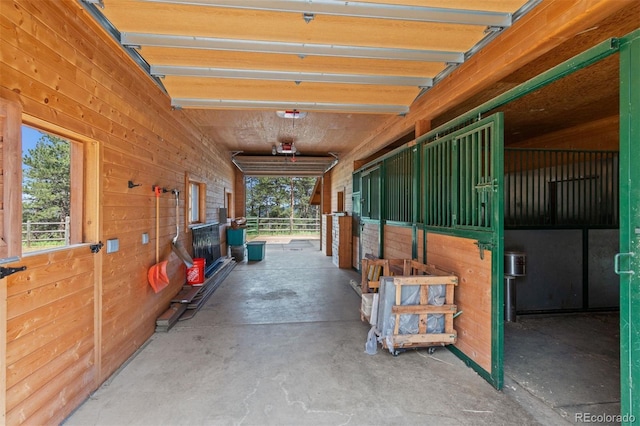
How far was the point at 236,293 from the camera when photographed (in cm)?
520

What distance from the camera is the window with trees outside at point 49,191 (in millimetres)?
1879

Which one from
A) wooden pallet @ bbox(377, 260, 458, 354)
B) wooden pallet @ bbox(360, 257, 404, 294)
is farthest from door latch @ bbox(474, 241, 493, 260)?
wooden pallet @ bbox(360, 257, 404, 294)

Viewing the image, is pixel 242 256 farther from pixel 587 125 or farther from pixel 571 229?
pixel 587 125

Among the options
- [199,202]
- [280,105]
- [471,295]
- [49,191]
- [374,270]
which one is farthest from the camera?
[199,202]

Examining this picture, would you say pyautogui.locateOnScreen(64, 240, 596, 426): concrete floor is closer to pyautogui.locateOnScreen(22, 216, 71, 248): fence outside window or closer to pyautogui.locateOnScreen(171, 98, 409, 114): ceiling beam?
pyautogui.locateOnScreen(22, 216, 71, 248): fence outside window

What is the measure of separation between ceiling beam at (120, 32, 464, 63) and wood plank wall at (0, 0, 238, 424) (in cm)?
40

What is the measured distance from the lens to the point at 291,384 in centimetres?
246

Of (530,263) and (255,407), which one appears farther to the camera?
(530,263)

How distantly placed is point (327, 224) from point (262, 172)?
10.5 feet

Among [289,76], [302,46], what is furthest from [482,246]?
[289,76]

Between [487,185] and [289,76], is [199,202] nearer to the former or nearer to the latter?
[289,76]

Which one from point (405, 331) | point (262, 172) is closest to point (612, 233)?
point (405, 331)

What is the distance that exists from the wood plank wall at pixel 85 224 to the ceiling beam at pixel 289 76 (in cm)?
43

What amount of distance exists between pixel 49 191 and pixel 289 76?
2320 mm
